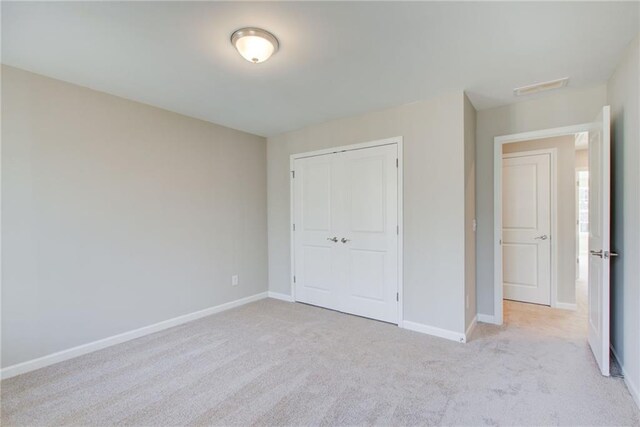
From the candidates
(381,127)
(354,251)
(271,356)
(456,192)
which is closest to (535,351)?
(456,192)

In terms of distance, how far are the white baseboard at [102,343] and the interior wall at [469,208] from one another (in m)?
2.81

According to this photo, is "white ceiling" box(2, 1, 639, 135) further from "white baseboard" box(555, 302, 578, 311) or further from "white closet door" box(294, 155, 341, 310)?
"white baseboard" box(555, 302, 578, 311)

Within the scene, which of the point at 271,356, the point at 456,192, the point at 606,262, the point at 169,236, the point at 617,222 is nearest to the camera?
the point at 606,262

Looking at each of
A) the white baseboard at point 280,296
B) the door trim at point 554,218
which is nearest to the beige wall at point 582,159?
the door trim at point 554,218

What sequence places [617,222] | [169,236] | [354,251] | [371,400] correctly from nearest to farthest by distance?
[371,400]
[617,222]
[169,236]
[354,251]

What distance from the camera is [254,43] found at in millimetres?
1932

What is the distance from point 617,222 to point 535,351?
1258 millimetres

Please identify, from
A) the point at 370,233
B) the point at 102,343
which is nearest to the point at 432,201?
the point at 370,233

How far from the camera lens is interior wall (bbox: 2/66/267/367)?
2.34 m

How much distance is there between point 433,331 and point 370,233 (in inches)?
47.2

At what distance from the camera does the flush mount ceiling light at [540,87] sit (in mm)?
2643

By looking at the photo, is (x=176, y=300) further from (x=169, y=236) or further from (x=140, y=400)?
(x=140, y=400)

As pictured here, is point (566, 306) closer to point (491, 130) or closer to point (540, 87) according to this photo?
point (491, 130)

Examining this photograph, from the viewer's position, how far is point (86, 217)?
2688mm
